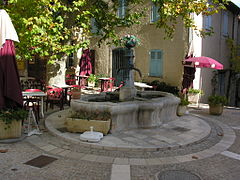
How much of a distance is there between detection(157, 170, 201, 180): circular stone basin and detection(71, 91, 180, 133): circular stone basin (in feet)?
6.98

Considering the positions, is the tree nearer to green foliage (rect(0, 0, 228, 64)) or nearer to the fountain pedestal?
green foliage (rect(0, 0, 228, 64))

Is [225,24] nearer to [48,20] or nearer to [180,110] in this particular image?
[180,110]

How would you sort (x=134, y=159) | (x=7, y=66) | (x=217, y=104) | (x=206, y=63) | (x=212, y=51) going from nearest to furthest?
(x=134, y=159) → (x=7, y=66) → (x=217, y=104) → (x=206, y=63) → (x=212, y=51)

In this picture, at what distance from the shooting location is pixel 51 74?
985 centimetres

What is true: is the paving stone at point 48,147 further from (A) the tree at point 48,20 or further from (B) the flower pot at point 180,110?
(B) the flower pot at point 180,110

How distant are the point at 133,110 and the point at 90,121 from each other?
1204 mm

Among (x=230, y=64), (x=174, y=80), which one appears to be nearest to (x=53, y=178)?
(x=174, y=80)

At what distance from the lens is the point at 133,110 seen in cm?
632

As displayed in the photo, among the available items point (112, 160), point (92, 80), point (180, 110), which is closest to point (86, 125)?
point (112, 160)

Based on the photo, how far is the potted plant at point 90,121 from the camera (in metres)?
5.82

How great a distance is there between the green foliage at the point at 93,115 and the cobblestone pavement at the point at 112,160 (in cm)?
73

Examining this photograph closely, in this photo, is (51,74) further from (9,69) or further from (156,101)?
(156,101)

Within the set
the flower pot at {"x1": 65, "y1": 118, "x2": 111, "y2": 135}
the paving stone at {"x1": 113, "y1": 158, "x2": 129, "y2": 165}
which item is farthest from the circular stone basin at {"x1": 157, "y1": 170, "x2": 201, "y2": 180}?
the flower pot at {"x1": 65, "y1": 118, "x2": 111, "y2": 135}

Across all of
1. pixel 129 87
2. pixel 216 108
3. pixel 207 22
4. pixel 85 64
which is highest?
pixel 207 22
